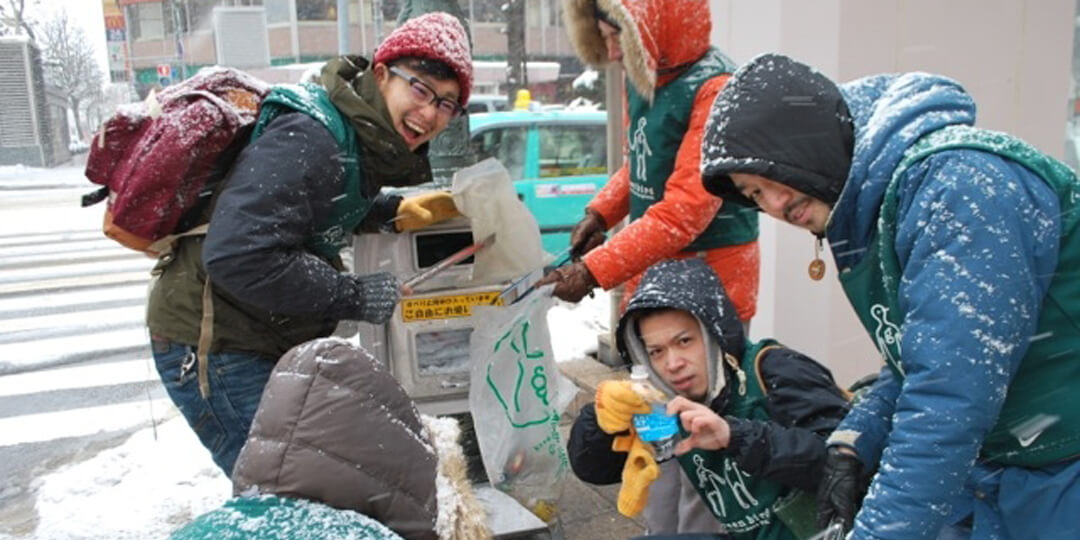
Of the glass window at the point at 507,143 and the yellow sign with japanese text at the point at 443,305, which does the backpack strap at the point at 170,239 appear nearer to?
the yellow sign with japanese text at the point at 443,305

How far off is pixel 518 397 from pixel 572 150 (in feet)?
18.4

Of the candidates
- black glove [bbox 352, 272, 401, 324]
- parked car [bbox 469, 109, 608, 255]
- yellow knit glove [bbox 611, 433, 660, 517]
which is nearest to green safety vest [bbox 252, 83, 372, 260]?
black glove [bbox 352, 272, 401, 324]

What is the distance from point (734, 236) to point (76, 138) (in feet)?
135

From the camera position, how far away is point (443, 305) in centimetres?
301

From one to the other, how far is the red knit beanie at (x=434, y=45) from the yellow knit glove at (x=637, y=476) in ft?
3.65

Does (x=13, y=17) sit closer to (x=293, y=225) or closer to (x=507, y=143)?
(x=507, y=143)

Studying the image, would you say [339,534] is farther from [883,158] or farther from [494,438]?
[494,438]

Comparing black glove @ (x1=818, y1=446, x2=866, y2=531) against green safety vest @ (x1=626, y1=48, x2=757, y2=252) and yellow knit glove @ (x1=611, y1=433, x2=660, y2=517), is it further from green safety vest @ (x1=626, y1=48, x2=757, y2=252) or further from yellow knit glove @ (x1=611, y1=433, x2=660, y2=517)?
green safety vest @ (x1=626, y1=48, x2=757, y2=252)

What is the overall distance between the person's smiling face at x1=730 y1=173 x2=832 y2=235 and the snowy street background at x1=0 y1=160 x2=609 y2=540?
3121 millimetres

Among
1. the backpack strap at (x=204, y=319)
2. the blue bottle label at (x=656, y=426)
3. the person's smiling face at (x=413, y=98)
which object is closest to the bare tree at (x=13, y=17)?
the backpack strap at (x=204, y=319)

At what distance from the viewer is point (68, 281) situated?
416 inches

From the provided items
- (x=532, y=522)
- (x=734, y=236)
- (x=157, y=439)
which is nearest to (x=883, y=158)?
(x=734, y=236)

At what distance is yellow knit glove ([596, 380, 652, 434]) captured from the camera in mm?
1860

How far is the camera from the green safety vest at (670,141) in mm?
2508
